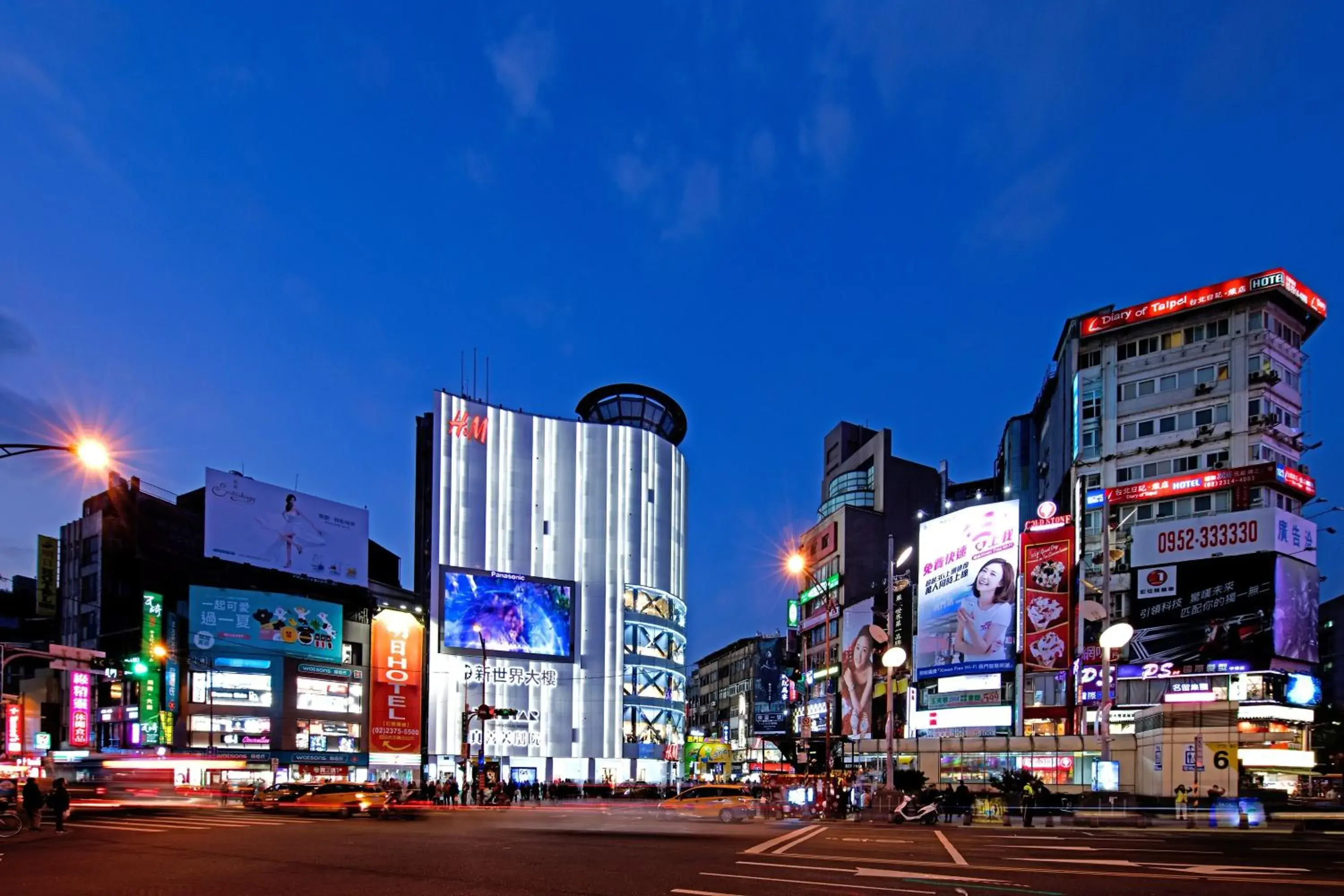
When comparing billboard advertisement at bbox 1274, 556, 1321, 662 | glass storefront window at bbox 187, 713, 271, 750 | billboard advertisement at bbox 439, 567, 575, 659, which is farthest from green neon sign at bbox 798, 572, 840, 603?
glass storefront window at bbox 187, 713, 271, 750

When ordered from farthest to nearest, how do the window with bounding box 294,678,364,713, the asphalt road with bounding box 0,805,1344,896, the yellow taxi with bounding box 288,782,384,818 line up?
the window with bounding box 294,678,364,713, the yellow taxi with bounding box 288,782,384,818, the asphalt road with bounding box 0,805,1344,896

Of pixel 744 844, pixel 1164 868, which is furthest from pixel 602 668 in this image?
pixel 1164 868

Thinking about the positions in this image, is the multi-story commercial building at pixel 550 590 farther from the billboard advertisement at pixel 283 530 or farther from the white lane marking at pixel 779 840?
the white lane marking at pixel 779 840

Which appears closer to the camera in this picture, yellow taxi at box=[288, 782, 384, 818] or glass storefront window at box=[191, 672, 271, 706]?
yellow taxi at box=[288, 782, 384, 818]

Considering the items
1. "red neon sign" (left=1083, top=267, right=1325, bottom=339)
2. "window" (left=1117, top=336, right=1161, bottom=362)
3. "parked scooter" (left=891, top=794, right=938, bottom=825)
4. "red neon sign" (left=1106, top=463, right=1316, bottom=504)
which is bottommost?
"parked scooter" (left=891, top=794, right=938, bottom=825)

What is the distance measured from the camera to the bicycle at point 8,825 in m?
27.4

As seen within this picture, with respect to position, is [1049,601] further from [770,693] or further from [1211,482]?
[770,693]

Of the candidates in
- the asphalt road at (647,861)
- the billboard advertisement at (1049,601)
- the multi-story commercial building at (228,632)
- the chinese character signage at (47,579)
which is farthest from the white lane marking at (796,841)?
the chinese character signage at (47,579)

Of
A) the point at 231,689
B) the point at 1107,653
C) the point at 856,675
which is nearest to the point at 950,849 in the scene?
the point at 1107,653

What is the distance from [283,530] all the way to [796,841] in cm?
6173

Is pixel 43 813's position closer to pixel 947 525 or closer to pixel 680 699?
pixel 947 525

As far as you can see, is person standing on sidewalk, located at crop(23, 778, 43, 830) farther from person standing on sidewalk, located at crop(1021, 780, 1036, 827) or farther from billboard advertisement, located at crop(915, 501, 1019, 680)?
billboard advertisement, located at crop(915, 501, 1019, 680)

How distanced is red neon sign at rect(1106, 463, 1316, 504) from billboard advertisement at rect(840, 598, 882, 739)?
828 inches

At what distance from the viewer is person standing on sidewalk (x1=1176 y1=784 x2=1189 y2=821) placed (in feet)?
117
